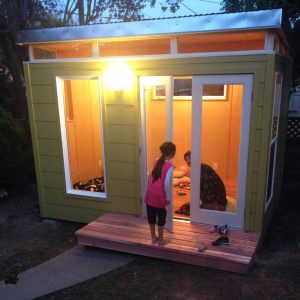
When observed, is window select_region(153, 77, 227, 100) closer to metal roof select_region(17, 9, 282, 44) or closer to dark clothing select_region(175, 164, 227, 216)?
metal roof select_region(17, 9, 282, 44)

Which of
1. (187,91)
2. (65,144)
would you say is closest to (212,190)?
(65,144)

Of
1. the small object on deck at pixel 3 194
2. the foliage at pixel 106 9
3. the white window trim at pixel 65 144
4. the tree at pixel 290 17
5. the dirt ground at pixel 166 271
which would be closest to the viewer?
the dirt ground at pixel 166 271

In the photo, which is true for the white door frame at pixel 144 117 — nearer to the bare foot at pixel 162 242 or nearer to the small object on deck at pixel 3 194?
the bare foot at pixel 162 242

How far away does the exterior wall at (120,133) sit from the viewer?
12.1 feet

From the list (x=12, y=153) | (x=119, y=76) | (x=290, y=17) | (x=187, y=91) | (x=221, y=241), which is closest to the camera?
(x=221, y=241)

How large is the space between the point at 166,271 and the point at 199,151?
5.10 ft

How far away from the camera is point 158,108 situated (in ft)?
15.4

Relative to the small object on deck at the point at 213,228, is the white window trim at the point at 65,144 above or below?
above

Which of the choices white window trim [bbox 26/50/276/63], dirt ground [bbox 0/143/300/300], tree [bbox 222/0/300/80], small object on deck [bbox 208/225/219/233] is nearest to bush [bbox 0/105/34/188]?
dirt ground [bbox 0/143/300/300]

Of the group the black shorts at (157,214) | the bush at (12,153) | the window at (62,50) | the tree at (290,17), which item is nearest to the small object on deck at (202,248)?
the black shorts at (157,214)

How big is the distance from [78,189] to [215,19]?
3.32 metres

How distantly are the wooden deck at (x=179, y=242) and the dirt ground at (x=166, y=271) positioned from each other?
144 millimetres

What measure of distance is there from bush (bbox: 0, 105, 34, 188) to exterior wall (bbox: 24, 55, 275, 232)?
176 cm

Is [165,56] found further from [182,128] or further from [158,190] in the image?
→ [182,128]
